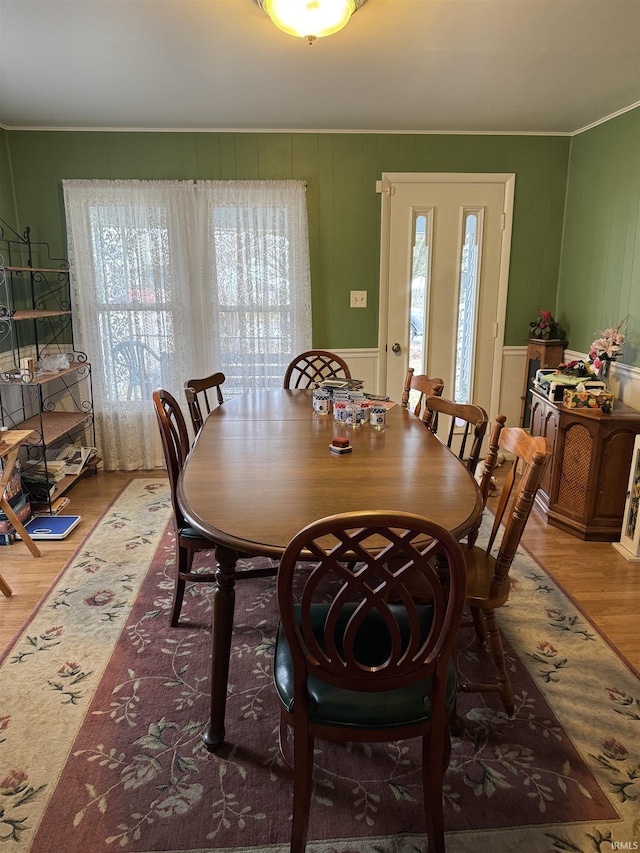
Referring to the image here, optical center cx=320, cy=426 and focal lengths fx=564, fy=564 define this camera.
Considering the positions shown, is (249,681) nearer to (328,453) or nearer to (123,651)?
(123,651)

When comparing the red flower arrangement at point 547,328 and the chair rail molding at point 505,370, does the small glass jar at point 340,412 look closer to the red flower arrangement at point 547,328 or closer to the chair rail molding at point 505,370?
the chair rail molding at point 505,370

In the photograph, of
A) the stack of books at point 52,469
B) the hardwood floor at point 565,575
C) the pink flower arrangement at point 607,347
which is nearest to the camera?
the hardwood floor at point 565,575

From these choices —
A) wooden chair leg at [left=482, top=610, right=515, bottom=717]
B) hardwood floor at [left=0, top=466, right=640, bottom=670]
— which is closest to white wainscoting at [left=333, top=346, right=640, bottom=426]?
hardwood floor at [left=0, top=466, right=640, bottom=670]

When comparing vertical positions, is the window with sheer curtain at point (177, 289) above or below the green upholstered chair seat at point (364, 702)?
above

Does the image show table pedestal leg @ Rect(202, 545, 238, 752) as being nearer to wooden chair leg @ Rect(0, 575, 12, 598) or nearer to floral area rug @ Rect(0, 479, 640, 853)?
floral area rug @ Rect(0, 479, 640, 853)

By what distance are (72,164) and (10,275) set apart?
896mm

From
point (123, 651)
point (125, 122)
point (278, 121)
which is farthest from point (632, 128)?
point (123, 651)

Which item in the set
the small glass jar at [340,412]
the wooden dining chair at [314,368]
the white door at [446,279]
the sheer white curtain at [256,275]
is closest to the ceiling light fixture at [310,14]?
the small glass jar at [340,412]

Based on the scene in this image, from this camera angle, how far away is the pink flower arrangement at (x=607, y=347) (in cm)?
326

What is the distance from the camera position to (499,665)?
75.0 inches

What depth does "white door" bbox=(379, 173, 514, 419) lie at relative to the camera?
4113 mm

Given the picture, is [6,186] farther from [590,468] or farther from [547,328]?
[590,468]

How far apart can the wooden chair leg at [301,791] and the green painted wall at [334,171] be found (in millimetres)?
3321

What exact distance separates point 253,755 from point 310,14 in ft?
8.36
